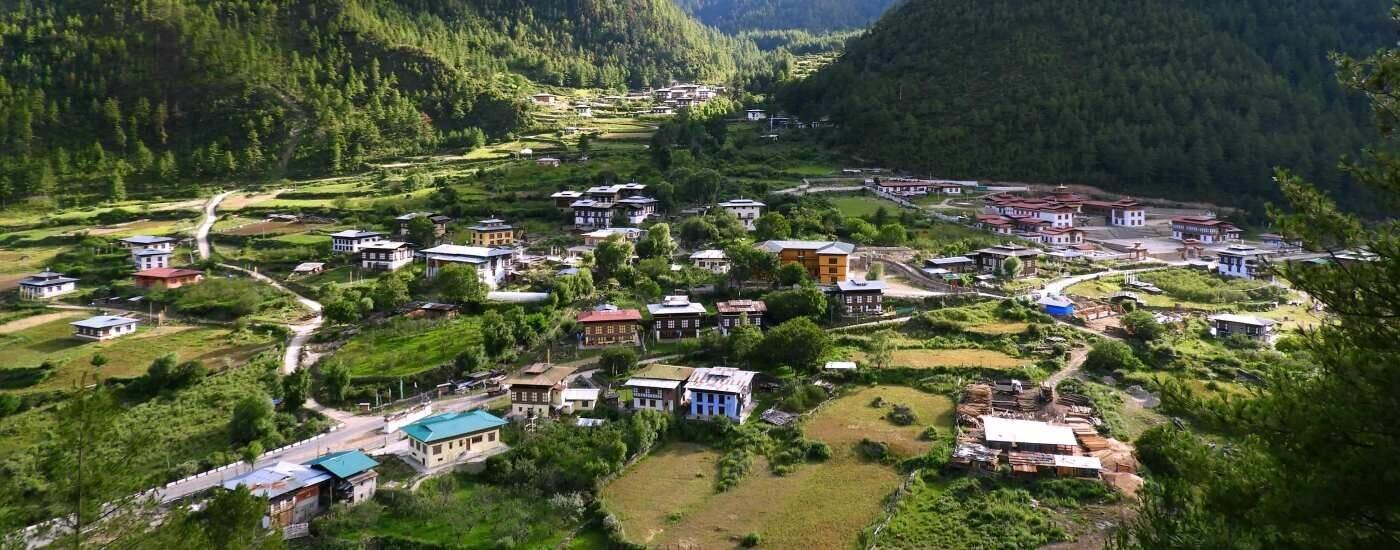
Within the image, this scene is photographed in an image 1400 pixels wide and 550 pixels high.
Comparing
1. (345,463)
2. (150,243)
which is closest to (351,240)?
(150,243)

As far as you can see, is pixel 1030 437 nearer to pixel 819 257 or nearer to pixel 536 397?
pixel 536 397

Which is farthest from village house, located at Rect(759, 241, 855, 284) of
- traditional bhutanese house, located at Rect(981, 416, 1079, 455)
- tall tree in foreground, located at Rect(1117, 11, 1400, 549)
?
tall tree in foreground, located at Rect(1117, 11, 1400, 549)

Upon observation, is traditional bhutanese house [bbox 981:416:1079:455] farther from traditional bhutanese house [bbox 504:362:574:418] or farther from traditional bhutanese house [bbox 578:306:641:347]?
traditional bhutanese house [bbox 578:306:641:347]

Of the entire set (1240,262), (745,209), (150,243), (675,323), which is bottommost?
(675,323)

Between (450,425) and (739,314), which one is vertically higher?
(739,314)

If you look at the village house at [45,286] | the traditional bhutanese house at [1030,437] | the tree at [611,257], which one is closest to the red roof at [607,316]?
the tree at [611,257]

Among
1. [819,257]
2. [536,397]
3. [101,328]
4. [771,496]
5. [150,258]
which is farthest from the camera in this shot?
[150,258]

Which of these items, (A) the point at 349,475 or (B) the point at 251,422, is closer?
(A) the point at 349,475
